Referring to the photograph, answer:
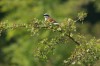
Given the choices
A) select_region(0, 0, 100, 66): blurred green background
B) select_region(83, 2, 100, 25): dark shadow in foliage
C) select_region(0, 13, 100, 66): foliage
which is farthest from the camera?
select_region(83, 2, 100, 25): dark shadow in foliage

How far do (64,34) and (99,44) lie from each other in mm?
776

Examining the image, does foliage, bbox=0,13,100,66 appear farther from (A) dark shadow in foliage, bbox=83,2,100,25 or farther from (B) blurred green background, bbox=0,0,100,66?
(A) dark shadow in foliage, bbox=83,2,100,25

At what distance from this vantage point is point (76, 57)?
328 inches

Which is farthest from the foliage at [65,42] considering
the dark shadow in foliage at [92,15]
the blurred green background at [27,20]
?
the dark shadow in foliage at [92,15]

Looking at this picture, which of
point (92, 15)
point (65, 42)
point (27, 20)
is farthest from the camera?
point (92, 15)

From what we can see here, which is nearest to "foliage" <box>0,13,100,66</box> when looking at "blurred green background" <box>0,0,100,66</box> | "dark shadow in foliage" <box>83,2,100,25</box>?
"blurred green background" <box>0,0,100,66</box>

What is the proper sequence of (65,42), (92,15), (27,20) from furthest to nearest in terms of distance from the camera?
(92,15) → (27,20) → (65,42)

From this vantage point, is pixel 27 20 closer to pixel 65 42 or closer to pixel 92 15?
pixel 92 15

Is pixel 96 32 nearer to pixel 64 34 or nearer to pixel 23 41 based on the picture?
pixel 23 41

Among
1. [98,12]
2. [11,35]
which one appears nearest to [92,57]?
[11,35]

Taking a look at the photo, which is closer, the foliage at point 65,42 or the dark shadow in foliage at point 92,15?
A: the foliage at point 65,42

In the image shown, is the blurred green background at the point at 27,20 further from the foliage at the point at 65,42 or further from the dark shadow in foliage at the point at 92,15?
the foliage at the point at 65,42

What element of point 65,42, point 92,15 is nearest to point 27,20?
point 92,15

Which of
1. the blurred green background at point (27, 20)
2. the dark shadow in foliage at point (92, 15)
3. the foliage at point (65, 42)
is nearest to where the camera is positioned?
the foliage at point (65, 42)
